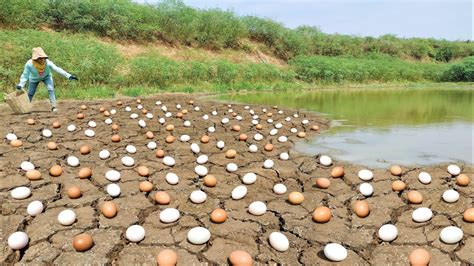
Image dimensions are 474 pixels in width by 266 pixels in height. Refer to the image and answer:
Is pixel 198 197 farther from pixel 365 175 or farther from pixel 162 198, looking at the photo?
pixel 365 175

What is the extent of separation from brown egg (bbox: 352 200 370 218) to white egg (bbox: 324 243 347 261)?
0.68 m

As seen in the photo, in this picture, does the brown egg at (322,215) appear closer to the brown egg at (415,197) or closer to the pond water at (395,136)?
the brown egg at (415,197)

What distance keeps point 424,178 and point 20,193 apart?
4.11 metres

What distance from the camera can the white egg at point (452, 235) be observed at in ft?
8.98

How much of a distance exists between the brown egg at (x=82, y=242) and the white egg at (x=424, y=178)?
333 centimetres

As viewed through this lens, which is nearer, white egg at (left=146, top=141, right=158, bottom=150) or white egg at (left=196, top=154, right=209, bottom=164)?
white egg at (left=196, top=154, right=209, bottom=164)

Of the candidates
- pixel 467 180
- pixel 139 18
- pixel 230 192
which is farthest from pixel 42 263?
pixel 139 18

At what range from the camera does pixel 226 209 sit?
11.2ft

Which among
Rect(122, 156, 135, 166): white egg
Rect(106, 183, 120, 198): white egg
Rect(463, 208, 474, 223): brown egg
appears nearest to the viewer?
Rect(463, 208, 474, 223): brown egg

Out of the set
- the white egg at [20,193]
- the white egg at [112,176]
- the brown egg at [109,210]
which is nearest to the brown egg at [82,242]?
the brown egg at [109,210]

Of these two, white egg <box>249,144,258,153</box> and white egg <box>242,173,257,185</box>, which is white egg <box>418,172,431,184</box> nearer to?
white egg <box>242,173,257,185</box>

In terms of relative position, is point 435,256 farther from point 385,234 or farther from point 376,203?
point 376,203

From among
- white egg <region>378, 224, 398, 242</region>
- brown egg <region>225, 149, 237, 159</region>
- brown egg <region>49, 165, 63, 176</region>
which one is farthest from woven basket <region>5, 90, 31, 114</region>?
white egg <region>378, 224, 398, 242</region>

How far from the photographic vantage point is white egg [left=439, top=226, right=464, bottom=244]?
108 inches
